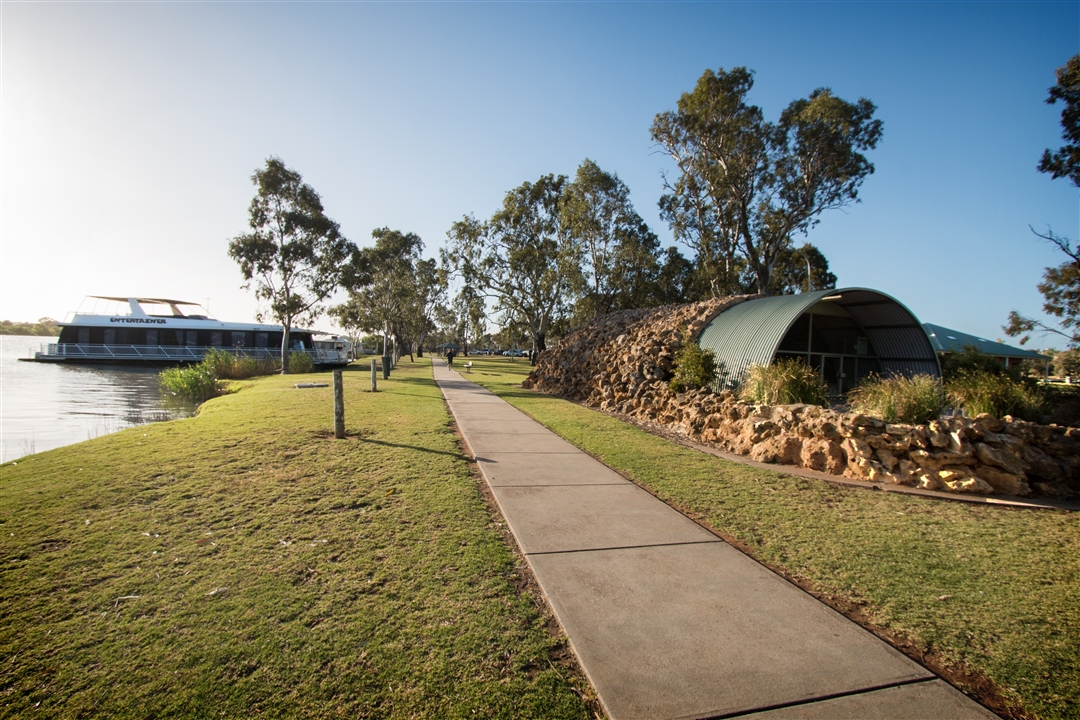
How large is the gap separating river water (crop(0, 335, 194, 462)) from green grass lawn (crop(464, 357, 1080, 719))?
463 inches

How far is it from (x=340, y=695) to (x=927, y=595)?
417cm

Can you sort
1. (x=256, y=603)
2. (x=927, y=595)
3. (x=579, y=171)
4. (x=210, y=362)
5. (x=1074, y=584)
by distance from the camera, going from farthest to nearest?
(x=579, y=171), (x=210, y=362), (x=1074, y=584), (x=927, y=595), (x=256, y=603)

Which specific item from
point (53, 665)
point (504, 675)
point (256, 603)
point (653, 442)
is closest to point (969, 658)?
point (504, 675)

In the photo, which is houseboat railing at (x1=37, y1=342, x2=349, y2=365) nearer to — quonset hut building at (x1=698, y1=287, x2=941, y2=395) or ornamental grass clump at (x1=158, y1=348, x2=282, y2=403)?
ornamental grass clump at (x1=158, y1=348, x2=282, y2=403)

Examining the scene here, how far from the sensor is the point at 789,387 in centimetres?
955

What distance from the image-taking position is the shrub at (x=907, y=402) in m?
7.64

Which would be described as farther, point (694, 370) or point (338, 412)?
point (694, 370)

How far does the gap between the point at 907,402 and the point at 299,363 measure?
31.0m

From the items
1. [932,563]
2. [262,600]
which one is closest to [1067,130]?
[932,563]

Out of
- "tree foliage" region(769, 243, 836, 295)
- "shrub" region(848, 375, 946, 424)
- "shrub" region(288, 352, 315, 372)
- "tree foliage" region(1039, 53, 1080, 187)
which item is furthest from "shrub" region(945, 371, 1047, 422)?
"tree foliage" region(769, 243, 836, 295)

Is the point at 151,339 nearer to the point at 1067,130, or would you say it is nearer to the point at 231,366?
the point at 231,366

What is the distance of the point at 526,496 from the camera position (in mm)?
5824

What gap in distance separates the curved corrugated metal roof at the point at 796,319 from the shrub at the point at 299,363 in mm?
25561

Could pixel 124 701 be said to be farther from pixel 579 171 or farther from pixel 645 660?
pixel 579 171
